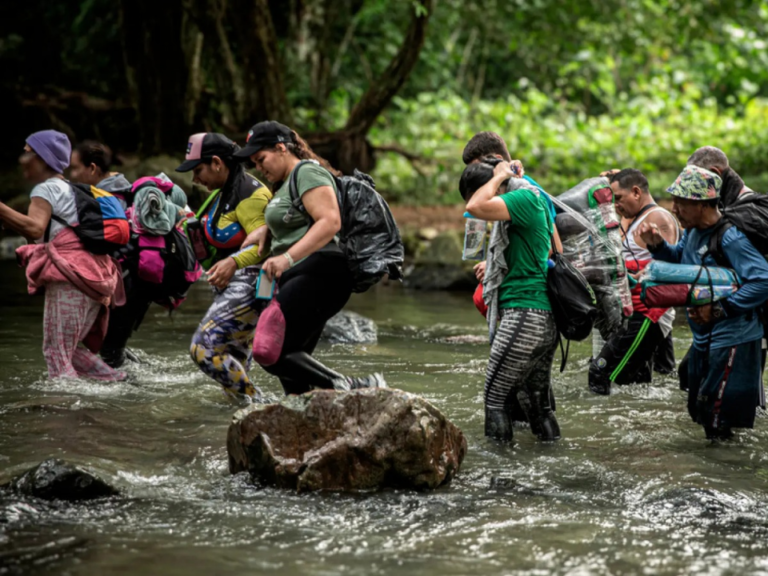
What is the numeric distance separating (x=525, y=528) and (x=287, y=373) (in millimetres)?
1946

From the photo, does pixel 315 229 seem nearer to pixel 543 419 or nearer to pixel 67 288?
pixel 543 419

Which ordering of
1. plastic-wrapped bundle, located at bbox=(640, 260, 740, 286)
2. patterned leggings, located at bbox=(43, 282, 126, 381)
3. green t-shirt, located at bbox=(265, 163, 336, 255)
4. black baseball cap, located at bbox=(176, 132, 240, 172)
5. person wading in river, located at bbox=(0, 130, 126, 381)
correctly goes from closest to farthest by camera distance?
1. green t-shirt, located at bbox=(265, 163, 336, 255)
2. plastic-wrapped bundle, located at bbox=(640, 260, 740, 286)
3. black baseball cap, located at bbox=(176, 132, 240, 172)
4. person wading in river, located at bbox=(0, 130, 126, 381)
5. patterned leggings, located at bbox=(43, 282, 126, 381)

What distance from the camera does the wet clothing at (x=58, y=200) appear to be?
671 cm

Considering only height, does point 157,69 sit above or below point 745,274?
above

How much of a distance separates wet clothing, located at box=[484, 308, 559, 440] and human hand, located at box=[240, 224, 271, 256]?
1.61 meters

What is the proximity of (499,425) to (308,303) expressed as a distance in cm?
136

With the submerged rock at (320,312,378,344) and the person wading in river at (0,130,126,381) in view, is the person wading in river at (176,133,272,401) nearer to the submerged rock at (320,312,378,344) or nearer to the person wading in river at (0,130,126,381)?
the person wading in river at (0,130,126,381)

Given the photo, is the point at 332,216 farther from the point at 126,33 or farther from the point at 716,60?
the point at 716,60

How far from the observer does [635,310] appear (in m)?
A: 7.36

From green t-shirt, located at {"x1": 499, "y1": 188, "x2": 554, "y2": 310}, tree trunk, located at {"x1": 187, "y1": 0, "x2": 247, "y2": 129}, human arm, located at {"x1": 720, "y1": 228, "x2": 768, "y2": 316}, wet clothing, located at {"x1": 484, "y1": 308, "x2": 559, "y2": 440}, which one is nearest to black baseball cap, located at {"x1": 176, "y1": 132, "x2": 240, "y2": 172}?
green t-shirt, located at {"x1": 499, "y1": 188, "x2": 554, "y2": 310}

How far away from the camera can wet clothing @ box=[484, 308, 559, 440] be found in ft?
18.2

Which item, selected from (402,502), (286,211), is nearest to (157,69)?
(286,211)

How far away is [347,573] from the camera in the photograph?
3.88 meters

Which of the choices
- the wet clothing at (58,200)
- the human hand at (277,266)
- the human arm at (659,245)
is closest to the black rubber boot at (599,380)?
the human arm at (659,245)
